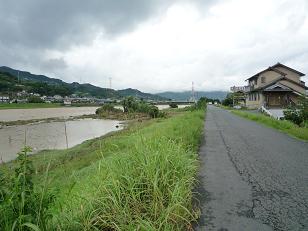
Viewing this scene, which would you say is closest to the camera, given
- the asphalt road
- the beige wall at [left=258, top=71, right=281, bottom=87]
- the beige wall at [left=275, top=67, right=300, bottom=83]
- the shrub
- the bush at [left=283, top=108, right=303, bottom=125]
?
the shrub

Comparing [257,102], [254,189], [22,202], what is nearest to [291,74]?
[257,102]

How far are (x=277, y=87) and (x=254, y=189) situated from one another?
46.6 m

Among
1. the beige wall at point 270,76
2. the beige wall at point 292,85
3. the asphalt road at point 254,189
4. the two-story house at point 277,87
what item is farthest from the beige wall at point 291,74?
the asphalt road at point 254,189

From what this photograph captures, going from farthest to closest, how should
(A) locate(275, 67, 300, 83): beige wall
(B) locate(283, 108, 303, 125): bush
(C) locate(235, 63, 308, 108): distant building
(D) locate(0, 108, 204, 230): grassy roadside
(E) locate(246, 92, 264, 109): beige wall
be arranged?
1. (A) locate(275, 67, 300, 83): beige wall
2. (E) locate(246, 92, 264, 109): beige wall
3. (C) locate(235, 63, 308, 108): distant building
4. (B) locate(283, 108, 303, 125): bush
5. (D) locate(0, 108, 204, 230): grassy roadside

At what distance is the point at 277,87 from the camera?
1927 inches

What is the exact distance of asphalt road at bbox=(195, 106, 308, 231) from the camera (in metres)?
4.68

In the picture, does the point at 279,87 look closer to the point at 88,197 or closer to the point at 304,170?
the point at 304,170

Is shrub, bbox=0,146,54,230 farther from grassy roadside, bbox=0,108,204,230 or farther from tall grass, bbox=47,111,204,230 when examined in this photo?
tall grass, bbox=47,111,204,230

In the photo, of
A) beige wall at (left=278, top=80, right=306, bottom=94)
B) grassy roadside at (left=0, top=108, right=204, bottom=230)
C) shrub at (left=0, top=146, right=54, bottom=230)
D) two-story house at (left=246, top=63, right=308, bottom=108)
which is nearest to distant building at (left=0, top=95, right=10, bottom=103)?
two-story house at (left=246, top=63, right=308, bottom=108)

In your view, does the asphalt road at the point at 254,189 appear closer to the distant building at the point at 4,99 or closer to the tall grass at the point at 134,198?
the tall grass at the point at 134,198

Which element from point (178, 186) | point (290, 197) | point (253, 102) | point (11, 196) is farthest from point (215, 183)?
point (253, 102)

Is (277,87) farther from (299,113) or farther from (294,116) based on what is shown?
(299,113)

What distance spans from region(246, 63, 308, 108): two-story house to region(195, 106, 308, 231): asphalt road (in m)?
39.0

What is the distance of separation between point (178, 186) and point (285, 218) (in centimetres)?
175
